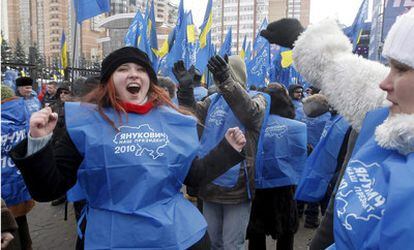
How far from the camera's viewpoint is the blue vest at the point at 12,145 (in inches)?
125

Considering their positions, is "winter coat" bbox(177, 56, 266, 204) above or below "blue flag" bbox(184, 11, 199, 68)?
below

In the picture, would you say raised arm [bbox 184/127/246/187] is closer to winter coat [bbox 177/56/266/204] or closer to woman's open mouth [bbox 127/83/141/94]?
woman's open mouth [bbox 127/83/141/94]

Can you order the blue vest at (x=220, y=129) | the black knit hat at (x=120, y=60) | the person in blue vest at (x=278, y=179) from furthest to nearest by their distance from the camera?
the person in blue vest at (x=278, y=179), the blue vest at (x=220, y=129), the black knit hat at (x=120, y=60)

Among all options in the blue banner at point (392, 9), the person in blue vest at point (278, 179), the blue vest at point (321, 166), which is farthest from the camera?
the blue banner at point (392, 9)

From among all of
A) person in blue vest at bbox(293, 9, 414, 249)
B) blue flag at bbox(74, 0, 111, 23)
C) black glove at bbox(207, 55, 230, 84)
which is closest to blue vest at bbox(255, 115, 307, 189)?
black glove at bbox(207, 55, 230, 84)

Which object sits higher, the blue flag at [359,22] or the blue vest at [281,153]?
the blue flag at [359,22]

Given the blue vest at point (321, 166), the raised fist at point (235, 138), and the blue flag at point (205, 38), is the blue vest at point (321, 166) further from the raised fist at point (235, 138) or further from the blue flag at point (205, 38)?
the blue flag at point (205, 38)

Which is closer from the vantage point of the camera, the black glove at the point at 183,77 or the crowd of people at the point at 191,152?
the crowd of people at the point at 191,152

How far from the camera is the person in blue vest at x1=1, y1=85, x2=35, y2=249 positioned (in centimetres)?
319

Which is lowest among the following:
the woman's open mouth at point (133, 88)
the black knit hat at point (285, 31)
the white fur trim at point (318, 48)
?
the woman's open mouth at point (133, 88)

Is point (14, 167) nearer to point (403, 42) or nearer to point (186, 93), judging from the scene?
point (186, 93)

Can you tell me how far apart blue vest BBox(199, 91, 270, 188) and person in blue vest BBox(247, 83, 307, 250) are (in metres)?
0.59

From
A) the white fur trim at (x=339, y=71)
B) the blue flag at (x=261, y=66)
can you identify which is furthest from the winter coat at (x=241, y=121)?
the blue flag at (x=261, y=66)

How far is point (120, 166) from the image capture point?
165 cm
